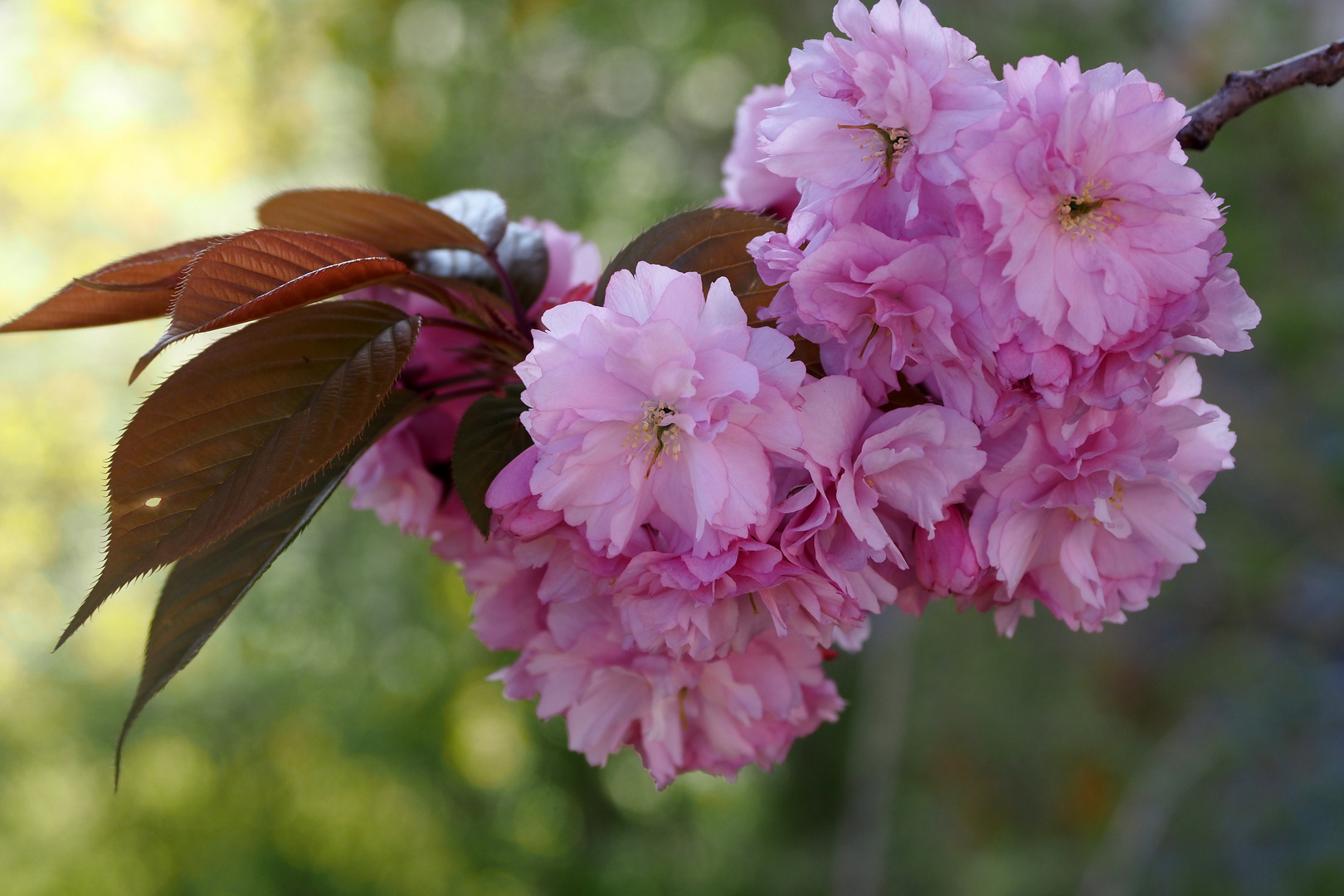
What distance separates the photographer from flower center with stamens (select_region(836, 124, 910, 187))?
1.07 ft

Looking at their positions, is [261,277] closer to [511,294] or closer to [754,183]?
[511,294]

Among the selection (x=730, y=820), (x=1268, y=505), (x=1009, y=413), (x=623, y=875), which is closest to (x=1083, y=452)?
(x=1009, y=413)

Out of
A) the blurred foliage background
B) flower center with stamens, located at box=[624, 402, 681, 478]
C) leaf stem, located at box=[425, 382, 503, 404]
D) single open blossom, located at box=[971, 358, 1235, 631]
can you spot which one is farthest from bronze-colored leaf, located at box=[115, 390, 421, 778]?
the blurred foliage background

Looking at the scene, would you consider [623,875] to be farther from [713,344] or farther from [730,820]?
[713,344]

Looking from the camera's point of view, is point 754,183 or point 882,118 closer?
point 882,118

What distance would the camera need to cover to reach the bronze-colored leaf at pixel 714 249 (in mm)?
374

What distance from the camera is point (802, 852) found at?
7.54 ft

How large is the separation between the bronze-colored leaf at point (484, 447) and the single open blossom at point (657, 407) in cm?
6

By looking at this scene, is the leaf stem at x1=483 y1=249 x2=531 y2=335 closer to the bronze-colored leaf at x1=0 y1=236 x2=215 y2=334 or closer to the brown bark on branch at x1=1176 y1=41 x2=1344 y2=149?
the bronze-colored leaf at x1=0 y1=236 x2=215 y2=334

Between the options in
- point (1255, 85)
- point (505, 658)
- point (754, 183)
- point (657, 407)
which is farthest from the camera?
point (505, 658)

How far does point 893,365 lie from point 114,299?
0.31 m

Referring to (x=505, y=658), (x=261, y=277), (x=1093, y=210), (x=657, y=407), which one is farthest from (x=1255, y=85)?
(x=505, y=658)

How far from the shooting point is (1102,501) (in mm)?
341

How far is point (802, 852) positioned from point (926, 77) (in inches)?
89.0
